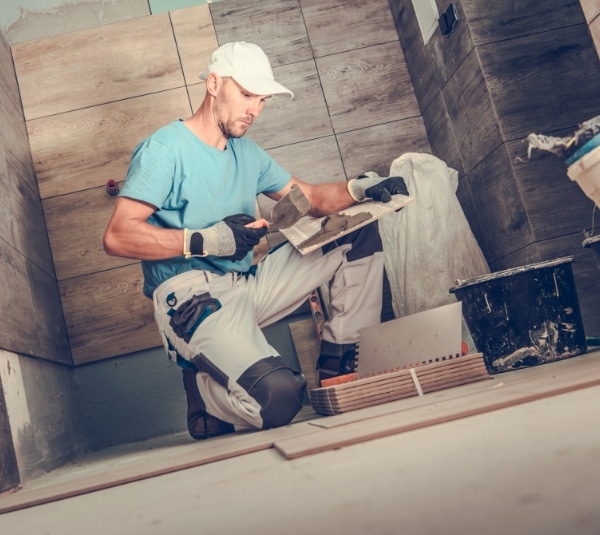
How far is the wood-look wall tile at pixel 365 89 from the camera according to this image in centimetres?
352

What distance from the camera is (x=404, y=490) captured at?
2.56 feet

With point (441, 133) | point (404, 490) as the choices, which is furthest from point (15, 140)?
point (404, 490)

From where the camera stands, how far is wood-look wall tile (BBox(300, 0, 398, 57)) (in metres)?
3.57

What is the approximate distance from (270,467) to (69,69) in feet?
9.29

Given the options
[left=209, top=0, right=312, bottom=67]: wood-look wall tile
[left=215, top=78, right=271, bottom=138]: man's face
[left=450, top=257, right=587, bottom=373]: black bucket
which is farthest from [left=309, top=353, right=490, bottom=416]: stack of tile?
[left=209, top=0, right=312, bottom=67]: wood-look wall tile

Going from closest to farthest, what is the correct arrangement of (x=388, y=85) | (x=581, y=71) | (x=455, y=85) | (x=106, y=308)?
(x=581, y=71) < (x=455, y=85) < (x=106, y=308) < (x=388, y=85)

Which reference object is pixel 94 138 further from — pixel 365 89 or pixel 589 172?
pixel 589 172

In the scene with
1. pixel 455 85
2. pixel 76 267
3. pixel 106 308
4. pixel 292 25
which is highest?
pixel 292 25

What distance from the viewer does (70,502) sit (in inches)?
54.1

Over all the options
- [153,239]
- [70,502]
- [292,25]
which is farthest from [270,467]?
[292,25]

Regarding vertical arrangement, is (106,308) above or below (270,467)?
above

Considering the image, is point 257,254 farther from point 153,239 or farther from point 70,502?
point 70,502

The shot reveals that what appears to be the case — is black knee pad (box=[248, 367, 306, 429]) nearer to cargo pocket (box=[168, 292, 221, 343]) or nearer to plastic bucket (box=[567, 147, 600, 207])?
cargo pocket (box=[168, 292, 221, 343])

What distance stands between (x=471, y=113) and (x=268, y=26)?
1.18m
